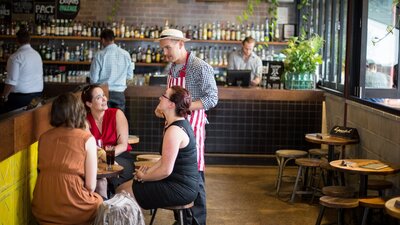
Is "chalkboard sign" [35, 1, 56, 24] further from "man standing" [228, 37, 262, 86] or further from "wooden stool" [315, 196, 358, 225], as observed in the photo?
"wooden stool" [315, 196, 358, 225]

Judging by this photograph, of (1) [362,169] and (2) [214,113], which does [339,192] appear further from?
(2) [214,113]

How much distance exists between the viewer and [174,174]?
5.15 m

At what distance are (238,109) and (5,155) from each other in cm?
579

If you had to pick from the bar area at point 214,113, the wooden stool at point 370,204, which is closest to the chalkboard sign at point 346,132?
the bar area at point 214,113

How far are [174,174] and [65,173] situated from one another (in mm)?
895

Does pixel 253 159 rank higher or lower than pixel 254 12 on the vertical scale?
lower

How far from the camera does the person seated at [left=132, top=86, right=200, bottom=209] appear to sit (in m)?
5.12

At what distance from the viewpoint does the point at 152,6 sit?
12477 millimetres

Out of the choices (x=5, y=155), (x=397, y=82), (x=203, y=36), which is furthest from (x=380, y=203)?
(x=203, y=36)

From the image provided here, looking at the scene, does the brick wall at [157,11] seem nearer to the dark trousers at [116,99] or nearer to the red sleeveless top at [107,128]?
the dark trousers at [116,99]

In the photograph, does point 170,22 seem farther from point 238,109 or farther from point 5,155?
point 5,155

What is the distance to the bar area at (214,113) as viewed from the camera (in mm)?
4793

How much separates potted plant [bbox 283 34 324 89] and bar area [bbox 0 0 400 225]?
0.7 inches

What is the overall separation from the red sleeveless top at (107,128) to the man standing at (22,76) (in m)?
3.27
